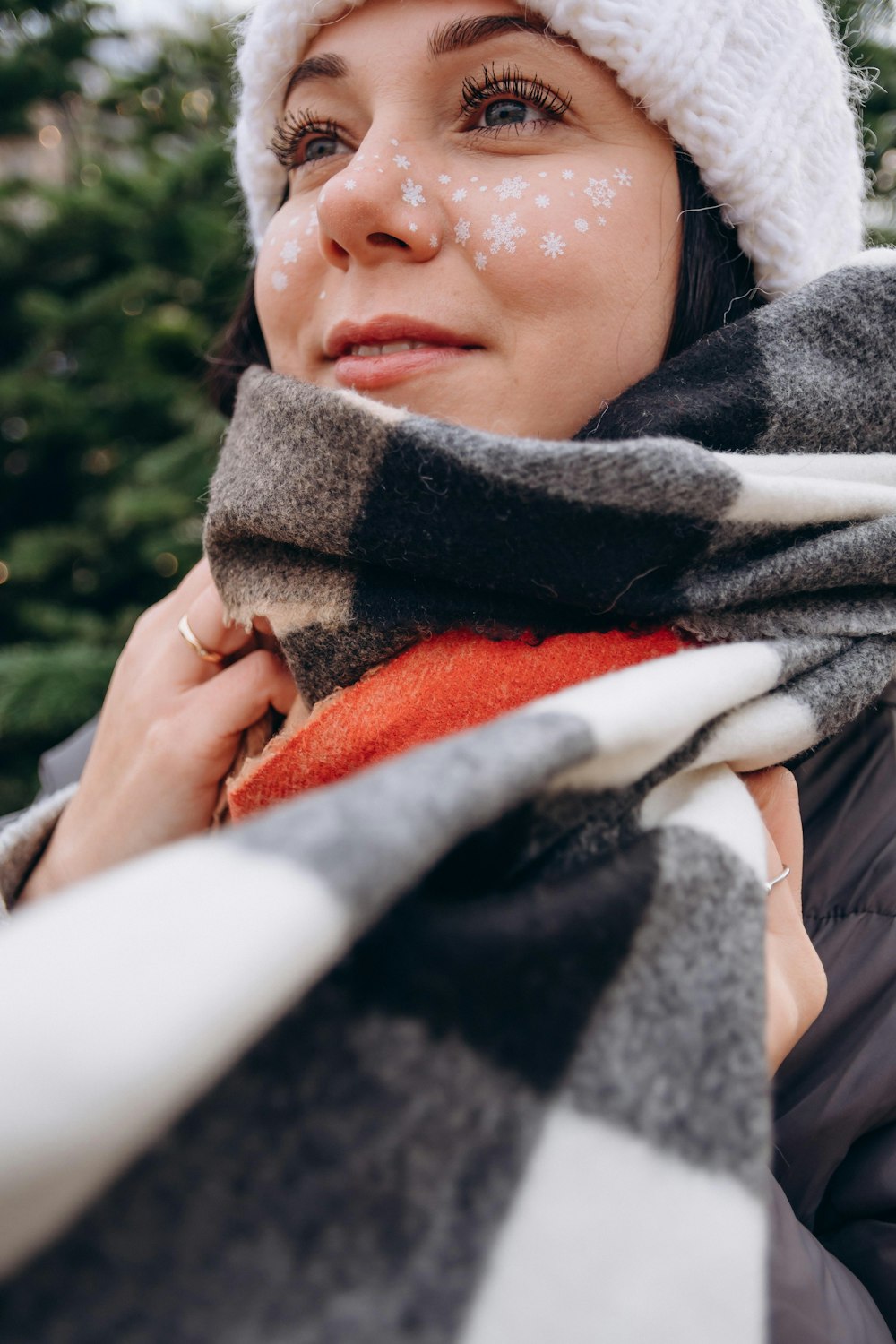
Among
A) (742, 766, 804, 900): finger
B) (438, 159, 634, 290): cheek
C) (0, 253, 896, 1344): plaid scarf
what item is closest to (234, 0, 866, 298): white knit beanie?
(438, 159, 634, 290): cheek

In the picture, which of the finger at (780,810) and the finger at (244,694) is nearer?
the finger at (780,810)

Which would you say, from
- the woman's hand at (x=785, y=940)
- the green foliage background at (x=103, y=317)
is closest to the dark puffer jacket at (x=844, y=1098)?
the woman's hand at (x=785, y=940)

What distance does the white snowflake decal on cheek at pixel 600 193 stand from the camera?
0.91 meters

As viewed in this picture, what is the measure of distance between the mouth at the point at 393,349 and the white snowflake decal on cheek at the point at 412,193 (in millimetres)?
117

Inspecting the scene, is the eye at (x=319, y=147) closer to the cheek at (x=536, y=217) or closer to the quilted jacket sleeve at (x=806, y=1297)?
the cheek at (x=536, y=217)

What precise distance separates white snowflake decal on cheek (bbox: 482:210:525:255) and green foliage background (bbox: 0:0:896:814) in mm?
1377

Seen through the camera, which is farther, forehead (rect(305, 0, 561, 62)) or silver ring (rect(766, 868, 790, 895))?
forehead (rect(305, 0, 561, 62))

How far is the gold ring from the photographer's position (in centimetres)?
111

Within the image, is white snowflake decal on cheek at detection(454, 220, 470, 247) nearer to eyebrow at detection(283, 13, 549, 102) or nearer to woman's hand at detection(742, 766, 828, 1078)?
eyebrow at detection(283, 13, 549, 102)

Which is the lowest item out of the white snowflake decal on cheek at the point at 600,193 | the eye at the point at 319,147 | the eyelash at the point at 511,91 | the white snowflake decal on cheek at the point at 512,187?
the white snowflake decal on cheek at the point at 600,193

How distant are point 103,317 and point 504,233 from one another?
1837 mm

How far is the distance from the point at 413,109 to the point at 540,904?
2.74 feet

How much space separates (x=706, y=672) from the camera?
67cm

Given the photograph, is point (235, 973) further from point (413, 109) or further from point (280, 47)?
point (280, 47)
